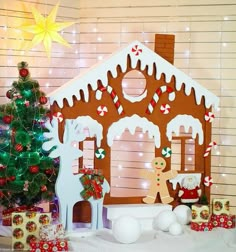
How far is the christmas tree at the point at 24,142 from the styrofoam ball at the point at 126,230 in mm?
578

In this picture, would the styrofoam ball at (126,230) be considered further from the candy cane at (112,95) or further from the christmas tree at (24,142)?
the candy cane at (112,95)

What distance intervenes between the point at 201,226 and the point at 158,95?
1002mm

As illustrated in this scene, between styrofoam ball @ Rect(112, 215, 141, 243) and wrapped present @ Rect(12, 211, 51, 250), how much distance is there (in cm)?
46

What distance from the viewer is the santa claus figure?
3471 mm

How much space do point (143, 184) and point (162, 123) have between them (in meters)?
0.86

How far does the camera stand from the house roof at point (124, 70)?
3.20m

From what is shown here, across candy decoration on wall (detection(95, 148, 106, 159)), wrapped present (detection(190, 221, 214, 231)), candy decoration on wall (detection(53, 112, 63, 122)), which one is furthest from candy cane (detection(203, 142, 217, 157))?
candy decoration on wall (detection(53, 112, 63, 122))

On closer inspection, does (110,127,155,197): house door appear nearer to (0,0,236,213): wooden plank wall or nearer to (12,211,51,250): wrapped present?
(0,0,236,213): wooden plank wall

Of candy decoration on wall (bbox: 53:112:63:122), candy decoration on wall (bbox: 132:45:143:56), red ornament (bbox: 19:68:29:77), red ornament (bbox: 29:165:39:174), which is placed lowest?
red ornament (bbox: 29:165:39:174)

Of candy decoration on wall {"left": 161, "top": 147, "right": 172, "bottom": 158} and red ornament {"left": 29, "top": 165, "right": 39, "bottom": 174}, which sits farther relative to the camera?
candy decoration on wall {"left": 161, "top": 147, "right": 172, "bottom": 158}

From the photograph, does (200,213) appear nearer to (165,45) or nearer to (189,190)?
(189,190)

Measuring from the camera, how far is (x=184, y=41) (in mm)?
4051

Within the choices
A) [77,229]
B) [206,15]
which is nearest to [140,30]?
[206,15]

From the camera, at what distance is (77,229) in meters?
3.16
